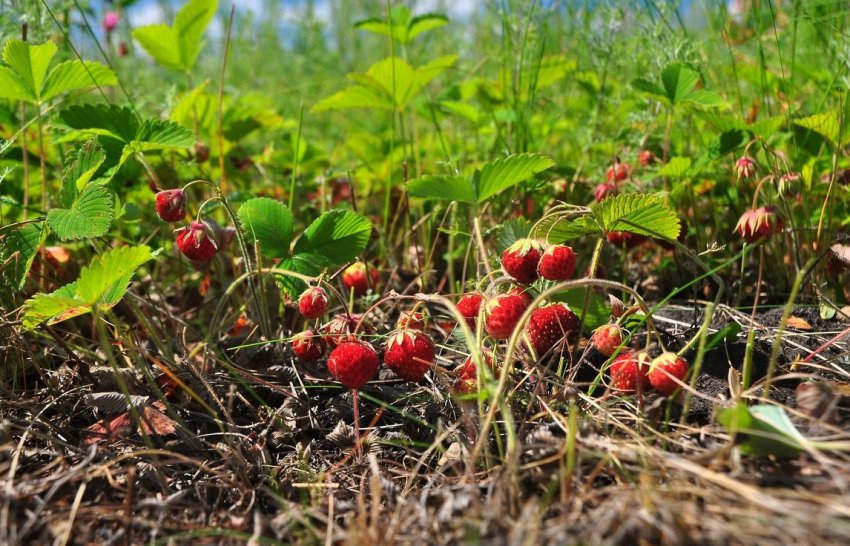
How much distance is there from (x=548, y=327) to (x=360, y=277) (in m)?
0.70

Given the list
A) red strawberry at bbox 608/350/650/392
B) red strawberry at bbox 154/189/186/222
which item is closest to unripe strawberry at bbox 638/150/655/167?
red strawberry at bbox 608/350/650/392

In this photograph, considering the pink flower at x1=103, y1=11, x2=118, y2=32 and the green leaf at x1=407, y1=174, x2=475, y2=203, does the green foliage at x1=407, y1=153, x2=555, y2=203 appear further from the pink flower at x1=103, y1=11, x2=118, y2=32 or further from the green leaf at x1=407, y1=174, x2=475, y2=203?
the pink flower at x1=103, y1=11, x2=118, y2=32

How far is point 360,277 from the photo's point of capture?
6.40ft

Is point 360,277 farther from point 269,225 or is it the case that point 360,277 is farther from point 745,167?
point 745,167

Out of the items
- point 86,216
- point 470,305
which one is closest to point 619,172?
point 470,305

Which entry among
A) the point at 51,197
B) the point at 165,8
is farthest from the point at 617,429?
the point at 165,8

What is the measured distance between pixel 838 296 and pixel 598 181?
739 millimetres

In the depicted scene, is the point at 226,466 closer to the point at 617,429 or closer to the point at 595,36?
the point at 617,429

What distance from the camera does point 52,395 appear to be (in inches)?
61.2

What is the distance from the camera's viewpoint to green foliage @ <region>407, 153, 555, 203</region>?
1544mm

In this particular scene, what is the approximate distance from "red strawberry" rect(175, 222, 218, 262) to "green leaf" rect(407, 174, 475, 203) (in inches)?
16.6

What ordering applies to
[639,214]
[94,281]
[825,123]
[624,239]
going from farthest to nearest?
[624,239], [825,123], [639,214], [94,281]

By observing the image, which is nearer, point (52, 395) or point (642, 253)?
point (52, 395)

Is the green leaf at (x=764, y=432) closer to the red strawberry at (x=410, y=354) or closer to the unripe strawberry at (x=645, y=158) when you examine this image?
the red strawberry at (x=410, y=354)
